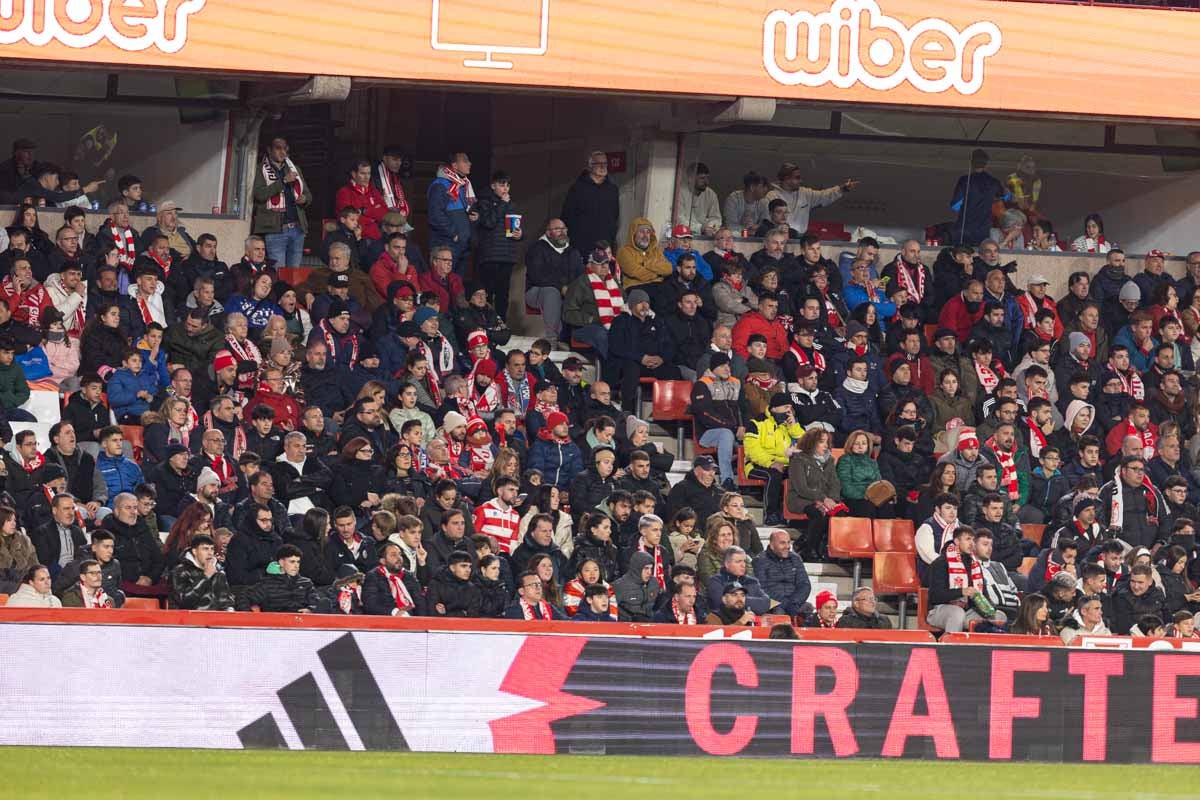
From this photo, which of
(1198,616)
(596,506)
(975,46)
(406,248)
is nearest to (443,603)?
(596,506)

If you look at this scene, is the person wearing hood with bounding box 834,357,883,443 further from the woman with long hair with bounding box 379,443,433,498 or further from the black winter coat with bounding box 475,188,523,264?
the woman with long hair with bounding box 379,443,433,498

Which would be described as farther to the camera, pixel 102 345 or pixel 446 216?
pixel 446 216

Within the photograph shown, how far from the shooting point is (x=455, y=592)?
15.0 meters

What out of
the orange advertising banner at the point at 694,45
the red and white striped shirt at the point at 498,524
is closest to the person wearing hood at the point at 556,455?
the red and white striped shirt at the point at 498,524

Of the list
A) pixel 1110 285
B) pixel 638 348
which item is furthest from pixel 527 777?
pixel 1110 285

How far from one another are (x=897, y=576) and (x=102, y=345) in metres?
6.56

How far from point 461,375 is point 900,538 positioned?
3893 millimetres

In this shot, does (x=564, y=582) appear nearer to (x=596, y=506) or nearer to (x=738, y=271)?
(x=596, y=506)

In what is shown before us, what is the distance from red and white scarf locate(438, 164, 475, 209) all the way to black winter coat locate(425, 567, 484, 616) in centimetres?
573

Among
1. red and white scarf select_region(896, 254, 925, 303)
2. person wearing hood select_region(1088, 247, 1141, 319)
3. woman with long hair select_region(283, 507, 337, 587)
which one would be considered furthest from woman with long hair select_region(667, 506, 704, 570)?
person wearing hood select_region(1088, 247, 1141, 319)

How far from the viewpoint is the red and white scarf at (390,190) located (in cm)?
1983

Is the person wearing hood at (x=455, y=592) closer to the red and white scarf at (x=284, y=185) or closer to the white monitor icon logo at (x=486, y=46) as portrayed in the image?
the white monitor icon logo at (x=486, y=46)

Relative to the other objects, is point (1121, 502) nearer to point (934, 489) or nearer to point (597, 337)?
point (934, 489)

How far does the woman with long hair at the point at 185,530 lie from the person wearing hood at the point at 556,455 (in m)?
3.31
